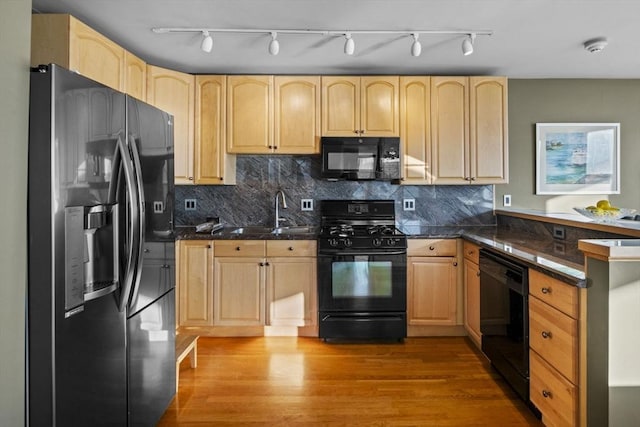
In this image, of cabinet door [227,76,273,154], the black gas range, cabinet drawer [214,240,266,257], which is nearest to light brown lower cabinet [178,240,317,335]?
cabinet drawer [214,240,266,257]

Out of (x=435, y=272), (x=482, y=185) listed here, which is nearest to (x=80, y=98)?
(x=435, y=272)

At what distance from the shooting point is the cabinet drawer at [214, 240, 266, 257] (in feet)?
10.3

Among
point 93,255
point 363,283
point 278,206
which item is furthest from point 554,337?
point 278,206

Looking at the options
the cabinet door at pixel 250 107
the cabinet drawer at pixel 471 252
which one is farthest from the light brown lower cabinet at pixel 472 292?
the cabinet door at pixel 250 107

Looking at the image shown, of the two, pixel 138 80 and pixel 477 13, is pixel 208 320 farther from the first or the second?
pixel 477 13

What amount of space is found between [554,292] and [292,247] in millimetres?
1908

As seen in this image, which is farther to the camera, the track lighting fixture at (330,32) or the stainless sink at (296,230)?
the stainless sink at (296,230)

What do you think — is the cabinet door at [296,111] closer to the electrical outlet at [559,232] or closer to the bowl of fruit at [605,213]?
the electrical outlet at [559,232]

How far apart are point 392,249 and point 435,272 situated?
1.44 ft

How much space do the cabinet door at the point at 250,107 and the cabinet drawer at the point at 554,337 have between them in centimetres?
244

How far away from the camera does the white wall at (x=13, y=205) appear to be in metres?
1.15

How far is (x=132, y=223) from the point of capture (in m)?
1.60

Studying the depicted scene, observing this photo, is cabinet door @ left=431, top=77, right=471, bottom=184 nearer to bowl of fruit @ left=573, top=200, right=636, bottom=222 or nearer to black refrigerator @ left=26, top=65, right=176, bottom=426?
bowl of fruit @ left=573, top=200, right=636, bottom=222

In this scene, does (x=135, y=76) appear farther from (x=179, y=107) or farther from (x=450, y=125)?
(x=450, y=125)
